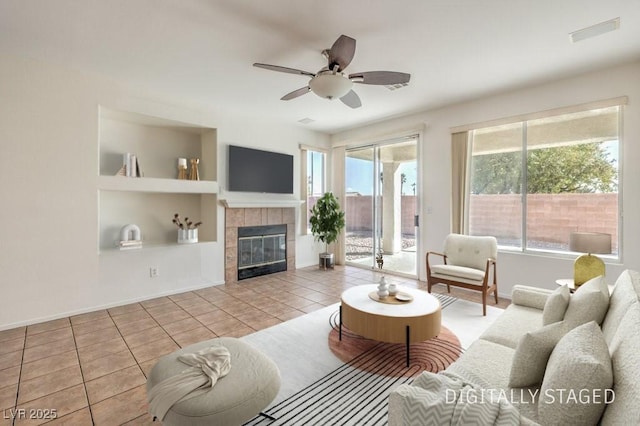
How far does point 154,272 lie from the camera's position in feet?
13.3

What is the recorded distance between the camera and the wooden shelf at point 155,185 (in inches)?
143

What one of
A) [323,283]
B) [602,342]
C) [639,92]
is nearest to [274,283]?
[323,283]

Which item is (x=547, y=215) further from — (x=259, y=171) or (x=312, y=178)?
(x=259, y=171)

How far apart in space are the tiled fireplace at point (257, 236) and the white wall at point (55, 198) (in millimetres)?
1133

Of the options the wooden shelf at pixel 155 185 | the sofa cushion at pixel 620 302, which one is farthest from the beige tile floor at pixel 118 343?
the sofa cushion at pixel 620 302

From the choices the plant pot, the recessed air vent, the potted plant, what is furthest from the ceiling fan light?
the plant pot

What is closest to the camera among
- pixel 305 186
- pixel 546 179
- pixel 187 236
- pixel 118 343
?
pixel 118 343

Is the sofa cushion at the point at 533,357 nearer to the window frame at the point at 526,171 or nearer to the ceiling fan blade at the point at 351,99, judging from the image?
the ceiling fan blade at the point at 351,99

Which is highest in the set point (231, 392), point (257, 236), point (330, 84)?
point (330, 84)

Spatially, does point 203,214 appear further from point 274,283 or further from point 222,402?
point 222,402

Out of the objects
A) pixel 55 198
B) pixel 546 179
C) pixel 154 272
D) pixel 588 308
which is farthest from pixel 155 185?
pixel 546 179

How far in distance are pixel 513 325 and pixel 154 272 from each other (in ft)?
13.7

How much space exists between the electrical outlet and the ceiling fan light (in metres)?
3.27

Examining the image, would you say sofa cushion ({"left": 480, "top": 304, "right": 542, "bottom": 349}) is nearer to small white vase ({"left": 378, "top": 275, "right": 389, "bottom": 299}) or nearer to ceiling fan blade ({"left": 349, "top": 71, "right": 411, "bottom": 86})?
small white vase ({"left": 378, "top": 275, "right": 389, "bottom": 299})
